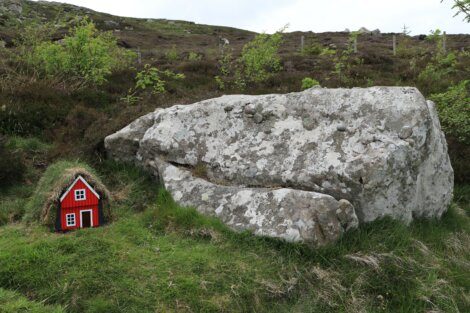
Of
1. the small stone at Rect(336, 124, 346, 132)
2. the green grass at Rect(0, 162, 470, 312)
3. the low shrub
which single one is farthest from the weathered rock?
the low shrub

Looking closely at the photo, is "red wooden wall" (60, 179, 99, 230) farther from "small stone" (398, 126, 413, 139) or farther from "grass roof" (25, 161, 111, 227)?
"small stone" (398, 126, 413, 139)

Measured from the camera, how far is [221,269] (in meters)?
4.93

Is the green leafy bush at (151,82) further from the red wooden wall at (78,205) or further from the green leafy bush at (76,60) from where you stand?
the red wooden wall at (78,205)

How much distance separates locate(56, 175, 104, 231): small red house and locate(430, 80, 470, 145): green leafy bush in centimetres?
789

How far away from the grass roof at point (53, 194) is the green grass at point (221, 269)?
21 centimetres

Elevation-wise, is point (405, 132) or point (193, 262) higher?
point (405, 132)

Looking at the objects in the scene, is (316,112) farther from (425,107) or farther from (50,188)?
(50,188)

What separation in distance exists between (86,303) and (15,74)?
10.5 meters

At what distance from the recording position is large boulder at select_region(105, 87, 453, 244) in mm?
5781

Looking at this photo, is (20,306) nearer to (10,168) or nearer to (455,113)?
(10,168)

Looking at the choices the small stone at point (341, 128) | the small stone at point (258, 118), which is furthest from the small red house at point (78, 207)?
the small stone at point (341, 128)

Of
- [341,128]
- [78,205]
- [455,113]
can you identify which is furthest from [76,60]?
[455,113]

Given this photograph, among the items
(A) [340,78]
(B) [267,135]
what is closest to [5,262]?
(B) [267,135]

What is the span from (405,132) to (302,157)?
1581mm
